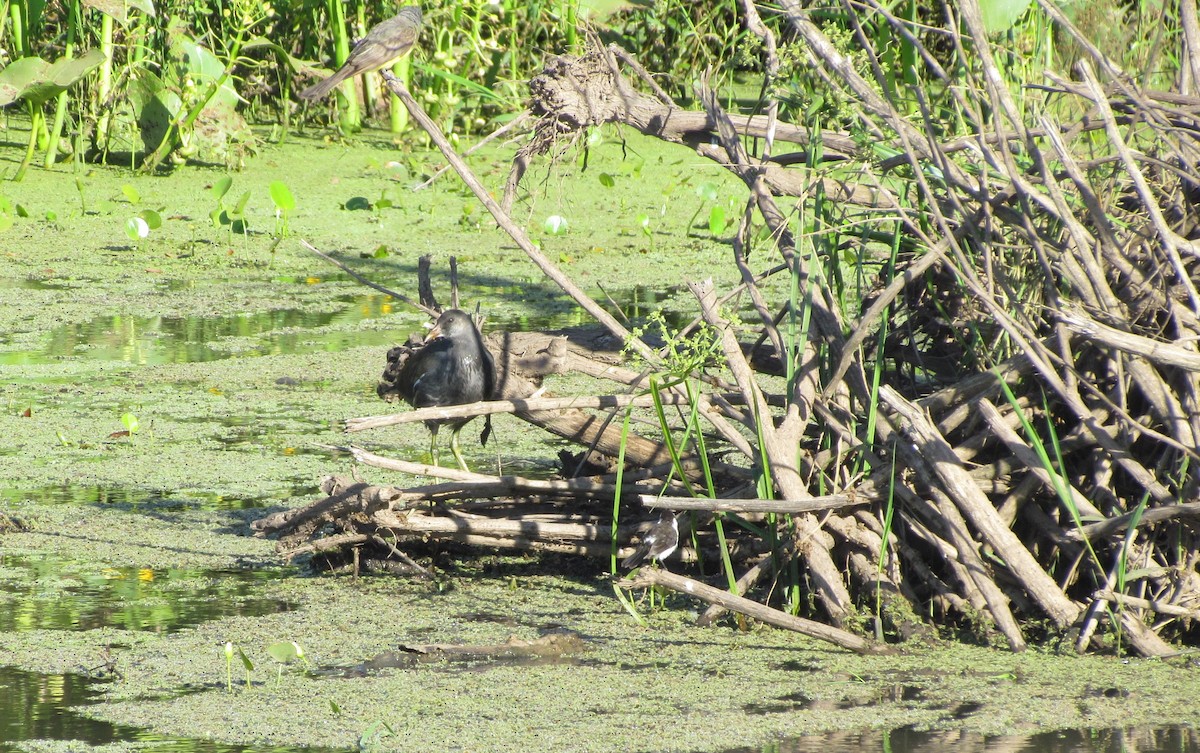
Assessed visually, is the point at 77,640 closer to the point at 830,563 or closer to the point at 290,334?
the point at 830,563

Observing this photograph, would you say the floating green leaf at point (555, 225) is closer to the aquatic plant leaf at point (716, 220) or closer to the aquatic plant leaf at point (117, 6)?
the aquatic plant leaf at point (716, 220)

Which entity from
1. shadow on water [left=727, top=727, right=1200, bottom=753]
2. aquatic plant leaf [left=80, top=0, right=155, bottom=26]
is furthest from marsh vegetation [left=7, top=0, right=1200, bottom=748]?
aquatic plant leaf [left=80, top=0, right=155, bottom=26]

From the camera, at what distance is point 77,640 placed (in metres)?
2.97

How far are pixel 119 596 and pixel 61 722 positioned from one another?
0.76m

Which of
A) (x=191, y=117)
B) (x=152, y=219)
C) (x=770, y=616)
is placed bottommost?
(x=770, y=616)

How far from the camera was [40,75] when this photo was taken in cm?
723

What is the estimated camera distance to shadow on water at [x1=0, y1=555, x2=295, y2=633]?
3111 mm

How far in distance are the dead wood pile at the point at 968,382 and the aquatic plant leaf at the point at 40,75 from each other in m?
4.55

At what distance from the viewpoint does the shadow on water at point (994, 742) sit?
94.4 inches

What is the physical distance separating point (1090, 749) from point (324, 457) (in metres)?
2.60

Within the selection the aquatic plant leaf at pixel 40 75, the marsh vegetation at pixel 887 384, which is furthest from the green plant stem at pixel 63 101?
the marsh vegetation at pixel 887 384

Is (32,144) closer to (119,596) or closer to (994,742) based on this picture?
(119,596)

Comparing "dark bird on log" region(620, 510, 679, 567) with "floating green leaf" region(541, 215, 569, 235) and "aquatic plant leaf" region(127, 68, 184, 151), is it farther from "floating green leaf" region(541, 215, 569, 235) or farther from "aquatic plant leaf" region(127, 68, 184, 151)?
"aquatic plant leaf" region(127, 68, 184, 151)

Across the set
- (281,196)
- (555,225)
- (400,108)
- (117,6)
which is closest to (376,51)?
(281,196)
